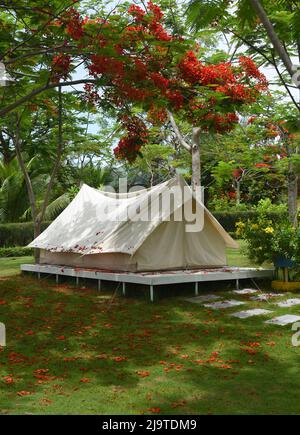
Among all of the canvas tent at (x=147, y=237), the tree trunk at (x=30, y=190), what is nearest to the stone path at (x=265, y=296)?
the canvas tent at (x=147, y=237)

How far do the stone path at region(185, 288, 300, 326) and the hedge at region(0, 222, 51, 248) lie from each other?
1455 centimetres

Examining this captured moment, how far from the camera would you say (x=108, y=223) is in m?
13.2

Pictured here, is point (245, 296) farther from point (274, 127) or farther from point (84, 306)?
point (274, 127)

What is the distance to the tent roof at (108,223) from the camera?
12000 millimetres

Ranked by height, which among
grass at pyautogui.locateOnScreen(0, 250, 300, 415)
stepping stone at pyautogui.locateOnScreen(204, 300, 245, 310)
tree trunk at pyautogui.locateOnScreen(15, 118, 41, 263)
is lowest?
grass at pyautogui.locateOnScreen(0, 250, 300, 415)

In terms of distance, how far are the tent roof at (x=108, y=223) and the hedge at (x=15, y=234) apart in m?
8.99

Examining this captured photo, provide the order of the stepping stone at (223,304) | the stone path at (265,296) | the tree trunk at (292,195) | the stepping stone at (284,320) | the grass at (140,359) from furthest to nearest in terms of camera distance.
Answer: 1. the tree trunk at (292,195)
2. the stone path at (265,296)
3. the stepping stone at (223,304)
4. the stepping stone at (284,320)
5. the grass at (140,359)

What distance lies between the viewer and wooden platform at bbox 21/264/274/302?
10.5 meters

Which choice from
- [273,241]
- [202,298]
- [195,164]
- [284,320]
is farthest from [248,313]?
[195,164]

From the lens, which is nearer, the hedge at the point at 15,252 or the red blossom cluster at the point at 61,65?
the red blossom cluster at the point at 61,65

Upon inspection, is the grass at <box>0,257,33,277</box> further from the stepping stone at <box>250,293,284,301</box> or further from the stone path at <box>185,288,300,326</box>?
the stepping stone at <box>250,293,284,301</box>

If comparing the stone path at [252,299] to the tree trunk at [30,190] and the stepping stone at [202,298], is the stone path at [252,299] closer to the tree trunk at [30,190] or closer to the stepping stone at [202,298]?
the stepping stone at [202,298]

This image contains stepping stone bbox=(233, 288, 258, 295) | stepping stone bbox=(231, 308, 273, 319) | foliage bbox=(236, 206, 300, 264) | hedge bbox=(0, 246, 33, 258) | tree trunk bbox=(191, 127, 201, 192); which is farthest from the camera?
hedge bbox=(0, 246, 33, 258)

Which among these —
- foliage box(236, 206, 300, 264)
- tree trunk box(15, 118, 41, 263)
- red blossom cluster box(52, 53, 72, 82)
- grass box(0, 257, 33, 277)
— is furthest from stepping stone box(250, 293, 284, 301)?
grass box(0, 257, 33, 277)
